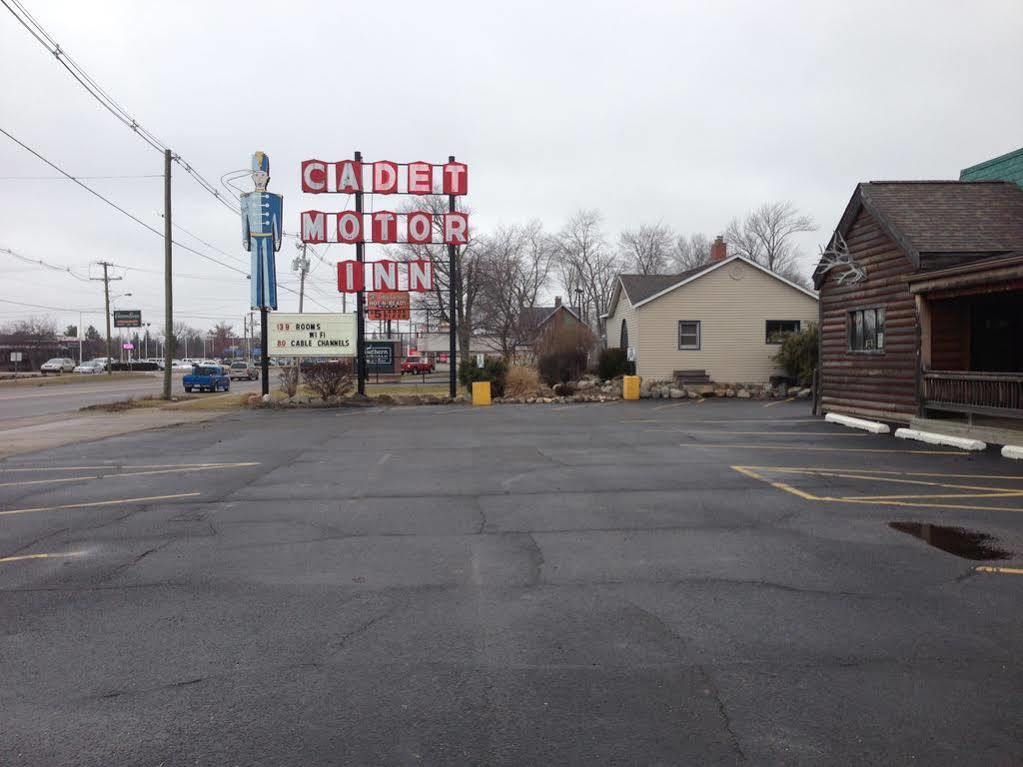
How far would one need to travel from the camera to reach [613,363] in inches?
1300

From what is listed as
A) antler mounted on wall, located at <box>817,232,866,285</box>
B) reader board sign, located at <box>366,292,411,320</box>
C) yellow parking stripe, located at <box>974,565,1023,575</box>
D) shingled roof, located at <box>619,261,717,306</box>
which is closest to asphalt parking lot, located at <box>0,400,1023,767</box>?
yellow parking stripe, located at <box>974,565,1023,575</box>

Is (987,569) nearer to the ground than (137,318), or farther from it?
nearer to the ground

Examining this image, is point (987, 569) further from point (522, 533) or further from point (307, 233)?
point (307, 233)

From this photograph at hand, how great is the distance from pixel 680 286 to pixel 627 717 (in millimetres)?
28823

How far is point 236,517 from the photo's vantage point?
8633 millimetres

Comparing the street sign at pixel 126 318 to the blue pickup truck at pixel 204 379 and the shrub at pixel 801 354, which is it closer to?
the blue pickup truck at pixel 204 379

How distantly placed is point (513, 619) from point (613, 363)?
92.6 feet

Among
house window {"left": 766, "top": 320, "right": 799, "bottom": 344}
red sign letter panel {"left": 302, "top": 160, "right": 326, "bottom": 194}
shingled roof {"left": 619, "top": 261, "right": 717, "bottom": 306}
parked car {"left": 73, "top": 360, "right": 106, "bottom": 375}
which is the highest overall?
red sign letter panel {"left": 302, "top": 160, "right": 326, "bottom": 194}

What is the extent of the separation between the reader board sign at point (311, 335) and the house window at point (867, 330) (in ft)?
57.4

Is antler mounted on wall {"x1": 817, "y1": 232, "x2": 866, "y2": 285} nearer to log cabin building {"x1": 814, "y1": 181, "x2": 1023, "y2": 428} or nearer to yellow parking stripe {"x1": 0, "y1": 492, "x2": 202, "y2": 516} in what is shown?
log cabin building {"x1": 814, "y1": 181, "x2": 1023, "y2": 428}

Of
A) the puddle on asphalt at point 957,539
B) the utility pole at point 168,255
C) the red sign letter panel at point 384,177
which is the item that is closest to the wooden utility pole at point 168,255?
the utility pole at point 168,255

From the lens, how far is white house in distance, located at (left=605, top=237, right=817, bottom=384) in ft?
103

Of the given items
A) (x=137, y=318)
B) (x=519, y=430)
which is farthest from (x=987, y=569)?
(x=137, y=318)

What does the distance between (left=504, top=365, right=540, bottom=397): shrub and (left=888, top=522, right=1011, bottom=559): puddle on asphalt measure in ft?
67.8
